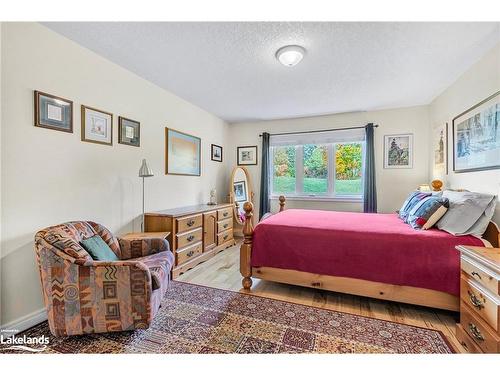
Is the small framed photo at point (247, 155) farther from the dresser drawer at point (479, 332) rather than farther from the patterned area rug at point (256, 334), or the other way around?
the dresser drawer at point (479, 332)

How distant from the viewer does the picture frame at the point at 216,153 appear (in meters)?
4.39

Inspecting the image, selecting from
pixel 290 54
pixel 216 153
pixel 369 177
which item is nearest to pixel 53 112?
pixel 290 54

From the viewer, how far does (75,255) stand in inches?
59.0

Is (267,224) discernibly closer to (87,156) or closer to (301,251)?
(301,251)

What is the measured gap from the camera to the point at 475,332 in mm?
1446

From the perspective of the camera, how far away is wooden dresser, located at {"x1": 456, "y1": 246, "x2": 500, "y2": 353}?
1.29m

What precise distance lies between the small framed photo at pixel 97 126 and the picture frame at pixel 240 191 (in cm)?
250

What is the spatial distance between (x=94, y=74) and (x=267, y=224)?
228cm

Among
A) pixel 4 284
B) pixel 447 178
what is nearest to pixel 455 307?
pixel 447 178

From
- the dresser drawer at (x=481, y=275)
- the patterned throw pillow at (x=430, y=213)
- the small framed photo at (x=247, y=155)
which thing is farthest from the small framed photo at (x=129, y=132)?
the dresser drawer at (x=481, y=275)

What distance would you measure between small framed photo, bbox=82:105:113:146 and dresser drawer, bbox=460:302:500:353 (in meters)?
3.30

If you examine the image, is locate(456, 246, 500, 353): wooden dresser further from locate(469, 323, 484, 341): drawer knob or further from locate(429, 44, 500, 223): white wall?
A: locate(429, 44, 500, 223): white wall

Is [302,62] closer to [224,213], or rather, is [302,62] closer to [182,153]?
[182,153]

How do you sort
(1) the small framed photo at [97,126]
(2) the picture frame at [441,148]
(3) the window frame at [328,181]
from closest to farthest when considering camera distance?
(1) the small framed photo at [97,126] < (2) the picture frame at [441,148] < (3) the window frame at [328,181]
